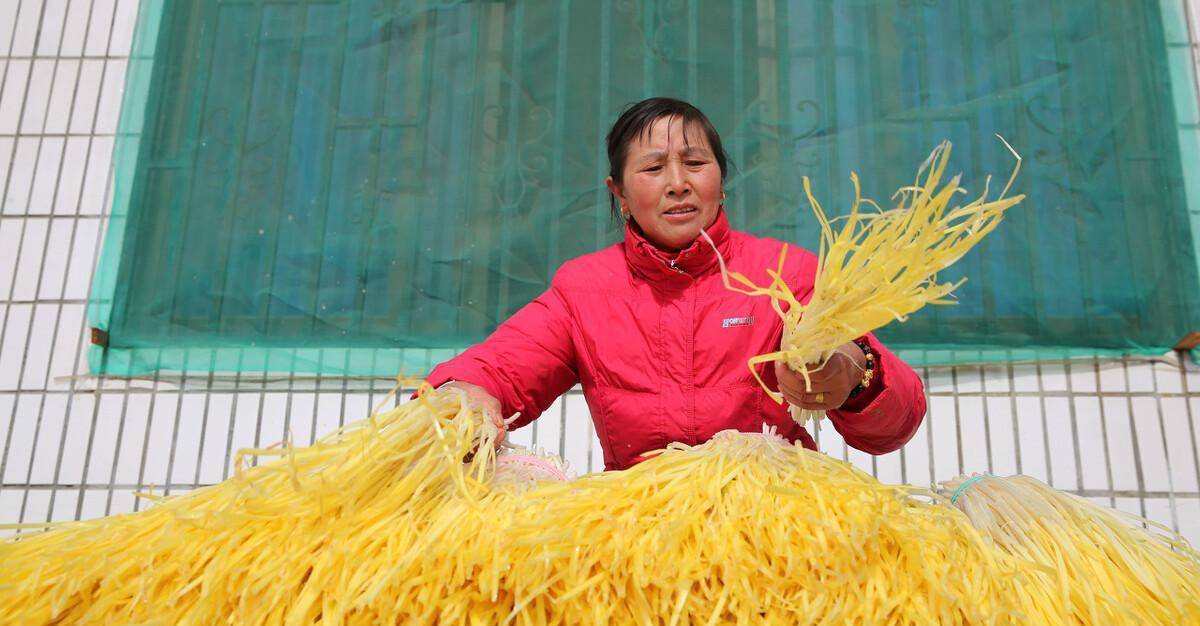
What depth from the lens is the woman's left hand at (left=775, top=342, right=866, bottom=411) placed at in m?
0.89

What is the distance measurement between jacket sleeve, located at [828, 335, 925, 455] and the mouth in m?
0.33

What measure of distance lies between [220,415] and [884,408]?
181 cm

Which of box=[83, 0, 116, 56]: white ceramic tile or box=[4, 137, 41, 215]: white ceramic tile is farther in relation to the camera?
box=[83, 0, 116, 56]: white ceramic tile

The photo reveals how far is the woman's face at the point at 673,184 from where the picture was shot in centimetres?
125

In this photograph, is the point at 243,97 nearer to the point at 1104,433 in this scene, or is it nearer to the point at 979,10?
A: the point at 979,10

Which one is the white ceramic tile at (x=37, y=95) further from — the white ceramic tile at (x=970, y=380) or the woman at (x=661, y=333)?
the white ceramic tile at (x=970, y=380)

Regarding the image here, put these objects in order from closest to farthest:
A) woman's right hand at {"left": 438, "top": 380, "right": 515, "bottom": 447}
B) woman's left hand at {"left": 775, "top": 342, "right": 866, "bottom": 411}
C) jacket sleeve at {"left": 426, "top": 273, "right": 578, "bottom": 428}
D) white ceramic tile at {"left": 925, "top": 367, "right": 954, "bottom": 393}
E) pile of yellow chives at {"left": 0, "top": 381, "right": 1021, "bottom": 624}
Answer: pile of yellow chives at {"left": 0, "top": 381, "right": 1021, "bottom": 624} < woman's left hand at {"left": 775, "top": 342, "right": 866, "bottom": 411} < woman's right hand at {"left": 438, "top": 380, "right": 515, "bottom": 447} < jacket sleeve at {"left": 426, "top": 273, "right": 578, "bottom": 428} < white ceramic tile at {"left": 925, "top": 367, "right": 954, "bottom": 393}

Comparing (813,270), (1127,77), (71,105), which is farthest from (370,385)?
(1127,77)

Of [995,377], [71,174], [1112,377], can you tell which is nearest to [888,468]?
[995,377]

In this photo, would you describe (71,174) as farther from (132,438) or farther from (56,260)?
(132,438)

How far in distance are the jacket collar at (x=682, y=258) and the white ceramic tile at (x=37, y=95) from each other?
2069mm

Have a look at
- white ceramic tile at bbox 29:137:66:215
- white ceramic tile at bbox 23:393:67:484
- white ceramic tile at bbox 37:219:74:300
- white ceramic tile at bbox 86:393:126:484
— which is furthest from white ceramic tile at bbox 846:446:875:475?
white ceramic tile at bbox 29:137:66:215

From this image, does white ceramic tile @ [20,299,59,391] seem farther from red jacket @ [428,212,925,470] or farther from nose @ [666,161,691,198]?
nose @ [666,161,691,198]

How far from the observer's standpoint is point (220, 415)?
228 centimetres
